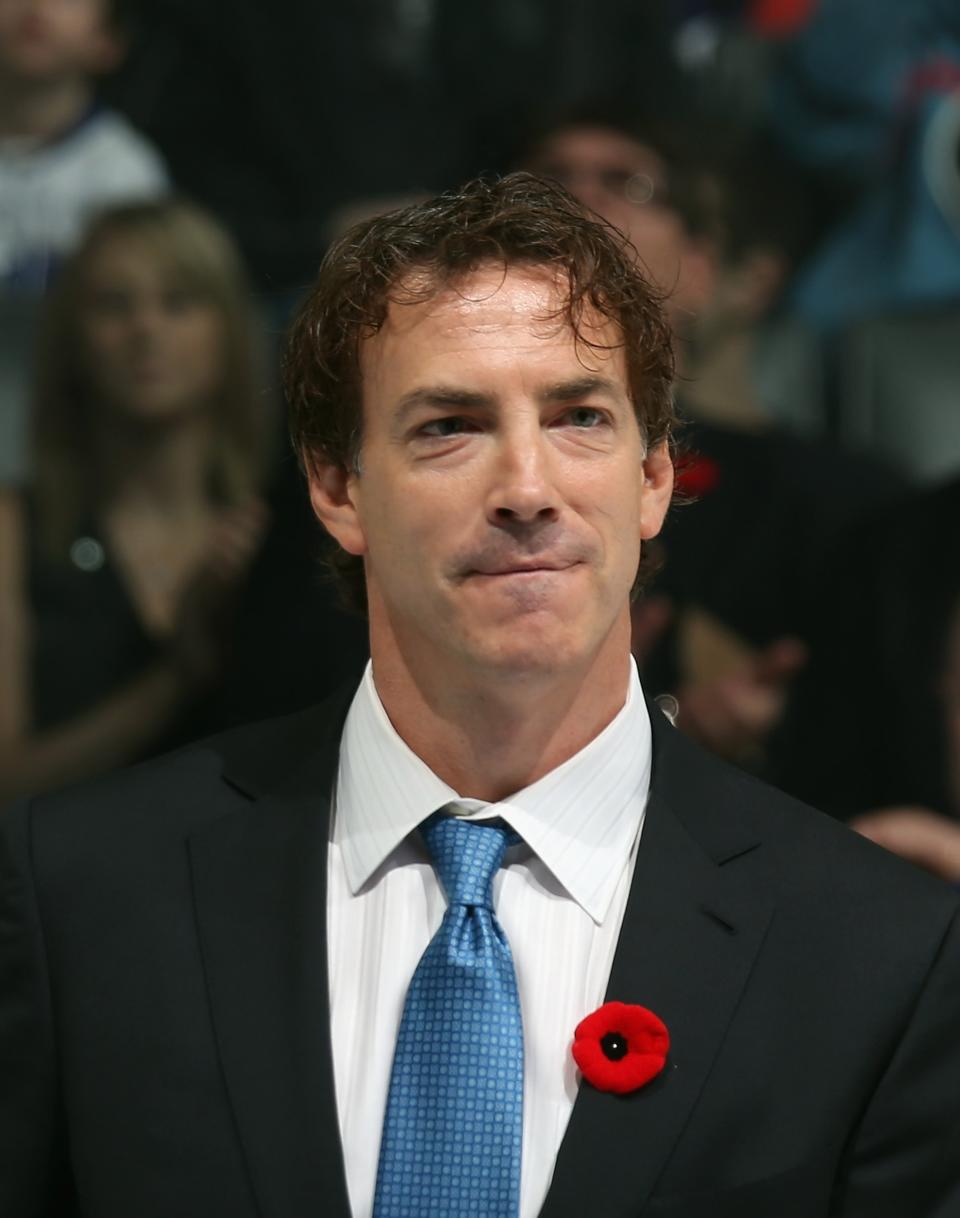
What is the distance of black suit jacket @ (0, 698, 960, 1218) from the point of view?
1.80 metres

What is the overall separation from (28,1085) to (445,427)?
31.4 inches

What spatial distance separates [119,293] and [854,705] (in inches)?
78.5

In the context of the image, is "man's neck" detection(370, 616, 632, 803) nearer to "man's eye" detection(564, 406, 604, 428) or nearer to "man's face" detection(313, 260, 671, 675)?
"man's face" detection(313, 260, 671, 675)

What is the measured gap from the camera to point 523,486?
6.04ft

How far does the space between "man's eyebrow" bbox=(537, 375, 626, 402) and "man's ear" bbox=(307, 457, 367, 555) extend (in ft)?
0.84

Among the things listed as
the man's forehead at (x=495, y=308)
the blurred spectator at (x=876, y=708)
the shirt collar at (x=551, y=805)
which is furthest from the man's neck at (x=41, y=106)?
the shirt collar at (x=551, y=805)

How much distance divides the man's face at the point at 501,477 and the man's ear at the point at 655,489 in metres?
0.07

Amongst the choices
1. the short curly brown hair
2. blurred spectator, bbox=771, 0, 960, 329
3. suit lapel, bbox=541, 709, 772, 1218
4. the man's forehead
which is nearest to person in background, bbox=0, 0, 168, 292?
blurred spectator, bbox=771, 0, 960, 329

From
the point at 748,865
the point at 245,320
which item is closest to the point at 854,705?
the point at 245,320

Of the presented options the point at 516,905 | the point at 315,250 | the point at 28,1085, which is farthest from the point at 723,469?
the point at 28,1085

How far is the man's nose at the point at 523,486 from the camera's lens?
72.4 inches

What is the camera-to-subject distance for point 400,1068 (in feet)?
6.05

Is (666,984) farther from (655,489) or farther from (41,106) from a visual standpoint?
(41,106)

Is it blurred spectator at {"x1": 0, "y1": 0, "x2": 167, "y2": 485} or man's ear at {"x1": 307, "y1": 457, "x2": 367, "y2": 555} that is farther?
blurred spectator at {"x1": 0, "y1": 0, "x2": 167, "y2": 485}
